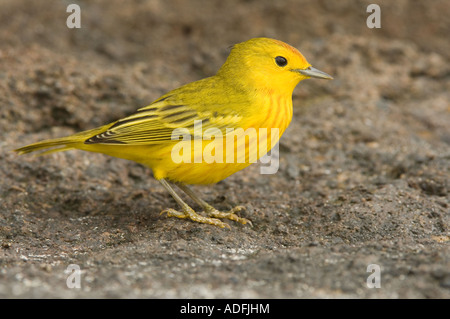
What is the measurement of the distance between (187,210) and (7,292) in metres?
1.79

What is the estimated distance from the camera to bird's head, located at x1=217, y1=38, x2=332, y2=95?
464 centimetres

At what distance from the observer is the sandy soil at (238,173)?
330cm

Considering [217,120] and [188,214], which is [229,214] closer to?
[188,214]

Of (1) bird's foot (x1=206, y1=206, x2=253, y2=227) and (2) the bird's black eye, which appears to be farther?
(2) the bird's black eye

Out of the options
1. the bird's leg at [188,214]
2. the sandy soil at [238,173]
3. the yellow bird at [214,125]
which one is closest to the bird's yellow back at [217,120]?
the yellow bird at [214,125]

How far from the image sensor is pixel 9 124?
5852 millimetres

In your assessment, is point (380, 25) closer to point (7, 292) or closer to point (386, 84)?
point (386, 84)

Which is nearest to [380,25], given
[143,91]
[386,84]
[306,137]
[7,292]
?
[386,84]

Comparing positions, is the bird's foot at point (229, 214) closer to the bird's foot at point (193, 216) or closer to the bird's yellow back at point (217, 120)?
the bird's foot at point (193, 216)

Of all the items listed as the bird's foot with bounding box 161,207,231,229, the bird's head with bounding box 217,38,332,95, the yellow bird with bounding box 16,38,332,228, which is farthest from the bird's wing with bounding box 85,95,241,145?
the bird's foot with bounding box 161,207,231,229

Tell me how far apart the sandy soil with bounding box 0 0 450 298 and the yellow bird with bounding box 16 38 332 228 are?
44cm

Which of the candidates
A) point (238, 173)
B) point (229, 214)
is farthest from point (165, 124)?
point (238, 173)

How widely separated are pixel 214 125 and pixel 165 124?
Result: 42 cm

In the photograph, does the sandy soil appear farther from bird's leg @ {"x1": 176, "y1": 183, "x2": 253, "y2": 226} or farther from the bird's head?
the bird's head
